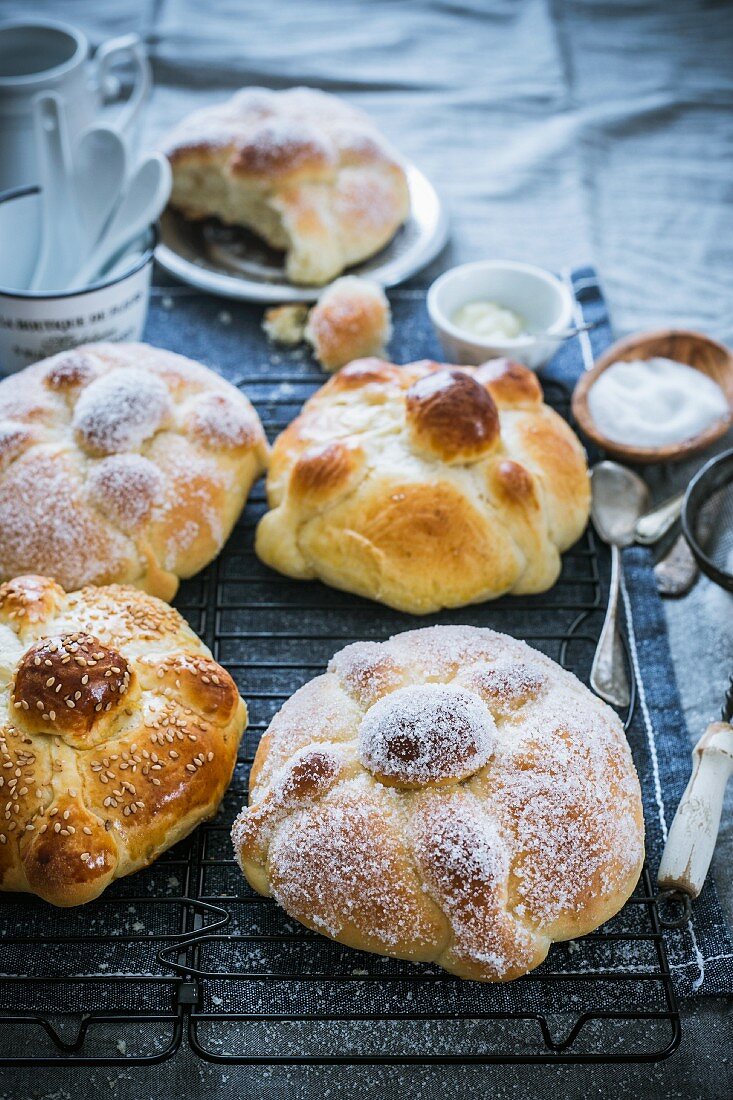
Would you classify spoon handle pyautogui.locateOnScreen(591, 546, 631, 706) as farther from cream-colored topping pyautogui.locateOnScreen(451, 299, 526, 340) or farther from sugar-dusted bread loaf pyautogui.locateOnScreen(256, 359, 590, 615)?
cream-colored topping pyautogui.locateOnScreen(451, 299, 526, 340)

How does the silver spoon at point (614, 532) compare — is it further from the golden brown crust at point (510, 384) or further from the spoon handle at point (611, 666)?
the golden brown crust at point (510, 384)

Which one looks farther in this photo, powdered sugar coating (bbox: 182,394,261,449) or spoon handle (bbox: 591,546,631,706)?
powdered sugar coating (bbox: 182,394,261,449)

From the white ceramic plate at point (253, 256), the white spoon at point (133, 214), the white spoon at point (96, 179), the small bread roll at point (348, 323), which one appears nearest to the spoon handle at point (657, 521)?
the small bread roll at point (348, 323)

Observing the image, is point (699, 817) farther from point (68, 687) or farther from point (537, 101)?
point (537, 101)

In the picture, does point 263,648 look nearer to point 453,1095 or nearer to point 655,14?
point 453,1095

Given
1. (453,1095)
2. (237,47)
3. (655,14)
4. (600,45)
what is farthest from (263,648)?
(655,14)

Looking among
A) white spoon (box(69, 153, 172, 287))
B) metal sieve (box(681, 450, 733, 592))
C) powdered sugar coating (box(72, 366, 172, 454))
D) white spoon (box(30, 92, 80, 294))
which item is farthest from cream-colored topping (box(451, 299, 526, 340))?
white spoon (box(30, 92, 80, 294))

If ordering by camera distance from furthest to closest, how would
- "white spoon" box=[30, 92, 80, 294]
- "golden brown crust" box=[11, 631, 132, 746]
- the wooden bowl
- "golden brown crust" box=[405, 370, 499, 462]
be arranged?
"white spoon" box=[30, 92, 80, 294] < the wooden bowl < "golden brown crust" box=[405, 370, 499, 462] < "golden brown crust" box=[11, 631, 132, 746]

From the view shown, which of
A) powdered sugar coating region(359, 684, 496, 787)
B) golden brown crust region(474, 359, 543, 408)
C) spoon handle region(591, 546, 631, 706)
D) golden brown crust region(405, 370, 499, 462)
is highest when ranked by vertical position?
golden brown crust region(405, 370, 499, 462)
